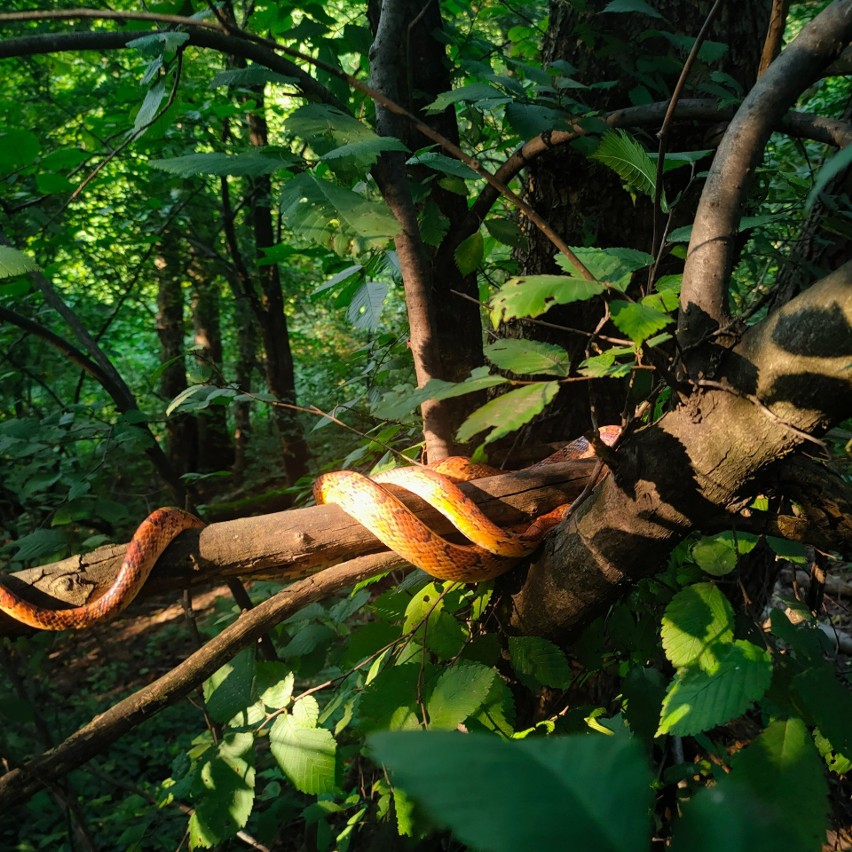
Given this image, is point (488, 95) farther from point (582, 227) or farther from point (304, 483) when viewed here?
point (304, 483)

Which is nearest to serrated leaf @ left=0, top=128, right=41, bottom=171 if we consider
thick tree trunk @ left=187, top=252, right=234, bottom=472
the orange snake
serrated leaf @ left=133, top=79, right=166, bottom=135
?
serrated leaf @ left=133, top=79, right=166, bottom=135

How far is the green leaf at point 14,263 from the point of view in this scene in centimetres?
95

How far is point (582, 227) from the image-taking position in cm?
285

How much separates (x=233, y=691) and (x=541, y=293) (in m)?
1.49

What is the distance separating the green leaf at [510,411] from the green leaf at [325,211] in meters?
0.58

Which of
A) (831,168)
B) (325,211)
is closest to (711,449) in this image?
(831,168)

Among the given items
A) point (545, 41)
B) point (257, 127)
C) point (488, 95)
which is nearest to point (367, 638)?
point (488, 95)

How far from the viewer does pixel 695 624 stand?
1352 mm

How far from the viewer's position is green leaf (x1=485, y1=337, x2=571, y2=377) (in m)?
1.04

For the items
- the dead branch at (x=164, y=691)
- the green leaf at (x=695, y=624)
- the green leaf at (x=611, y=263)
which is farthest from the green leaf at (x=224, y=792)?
the green leaf at (x=611, y=263)

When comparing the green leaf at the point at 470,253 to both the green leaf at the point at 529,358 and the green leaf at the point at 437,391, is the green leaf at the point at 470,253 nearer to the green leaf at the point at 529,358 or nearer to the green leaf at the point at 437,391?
the green leaf at the point at 529,358

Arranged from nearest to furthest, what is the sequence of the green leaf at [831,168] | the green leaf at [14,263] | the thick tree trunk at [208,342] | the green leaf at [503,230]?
the green leaf at [831,168], the green leaf at [14,263], the green leaf at [503,230], the thick tree trunk at [208,342]

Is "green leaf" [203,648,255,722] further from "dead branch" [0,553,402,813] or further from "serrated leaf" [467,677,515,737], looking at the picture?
"serrated leaf" [467,677,515,737]

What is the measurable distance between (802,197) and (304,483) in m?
2.36
